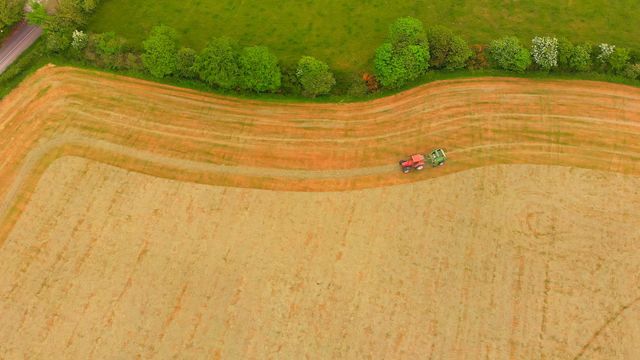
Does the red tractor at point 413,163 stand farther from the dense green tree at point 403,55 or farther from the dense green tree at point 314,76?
the dense green tree at point 314,76

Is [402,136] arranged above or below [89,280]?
above

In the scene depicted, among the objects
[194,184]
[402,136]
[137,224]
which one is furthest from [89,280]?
[402,136]

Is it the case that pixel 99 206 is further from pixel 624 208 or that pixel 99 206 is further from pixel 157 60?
pixel 624 208

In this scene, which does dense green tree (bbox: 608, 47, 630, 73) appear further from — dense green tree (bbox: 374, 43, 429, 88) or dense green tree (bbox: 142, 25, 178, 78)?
dense green tree (bbox: 142, 25, 178, 78)

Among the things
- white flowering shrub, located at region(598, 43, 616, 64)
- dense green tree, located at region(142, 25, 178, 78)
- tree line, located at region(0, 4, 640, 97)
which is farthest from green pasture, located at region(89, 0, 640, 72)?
dense green tree, located at region(142, 25, 178, 78)

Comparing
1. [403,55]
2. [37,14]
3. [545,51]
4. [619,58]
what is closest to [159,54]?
[37,14]

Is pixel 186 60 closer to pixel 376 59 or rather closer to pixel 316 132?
pixel 316 132
